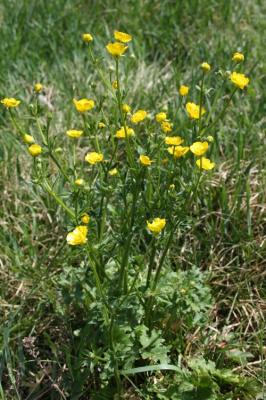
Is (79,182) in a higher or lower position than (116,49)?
lower

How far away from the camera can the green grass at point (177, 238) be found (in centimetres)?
208

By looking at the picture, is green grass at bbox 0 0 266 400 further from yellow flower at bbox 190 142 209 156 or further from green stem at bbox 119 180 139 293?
yellow flower at bbox 190 142 209 156

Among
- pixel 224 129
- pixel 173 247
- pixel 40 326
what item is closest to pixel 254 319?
pixel 173 247

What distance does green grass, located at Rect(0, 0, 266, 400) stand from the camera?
2.08 m

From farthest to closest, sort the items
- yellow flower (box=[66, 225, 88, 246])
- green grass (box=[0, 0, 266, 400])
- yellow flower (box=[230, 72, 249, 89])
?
green grass (box=[0, 0, 266, 400]) < yellow flower (box=[230, 72, 249, 89]) < yellow flower (box=[66, 225, 88, 246])

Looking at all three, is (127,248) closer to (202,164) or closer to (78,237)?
(78,237)

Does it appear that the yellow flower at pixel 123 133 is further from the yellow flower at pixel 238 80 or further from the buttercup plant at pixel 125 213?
the yellow flower at pixel 238 80

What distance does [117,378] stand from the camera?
1883 mm

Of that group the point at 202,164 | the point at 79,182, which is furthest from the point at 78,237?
the point at 202,164

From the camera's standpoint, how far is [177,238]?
2.40m

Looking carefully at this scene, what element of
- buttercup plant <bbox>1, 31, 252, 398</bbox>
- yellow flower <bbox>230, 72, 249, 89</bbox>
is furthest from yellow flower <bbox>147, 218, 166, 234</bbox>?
yellow flower <bbox>230, 72, 249, 89</bbox>

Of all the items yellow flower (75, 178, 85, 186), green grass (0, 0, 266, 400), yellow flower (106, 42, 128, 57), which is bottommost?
green grass (0, 0, 266, 400)

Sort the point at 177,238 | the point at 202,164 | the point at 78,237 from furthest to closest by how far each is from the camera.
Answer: the point at 177,238 < the point at 202,164 < the point at 78,237

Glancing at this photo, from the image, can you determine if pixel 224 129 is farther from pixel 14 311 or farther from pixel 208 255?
pixel 14 311
